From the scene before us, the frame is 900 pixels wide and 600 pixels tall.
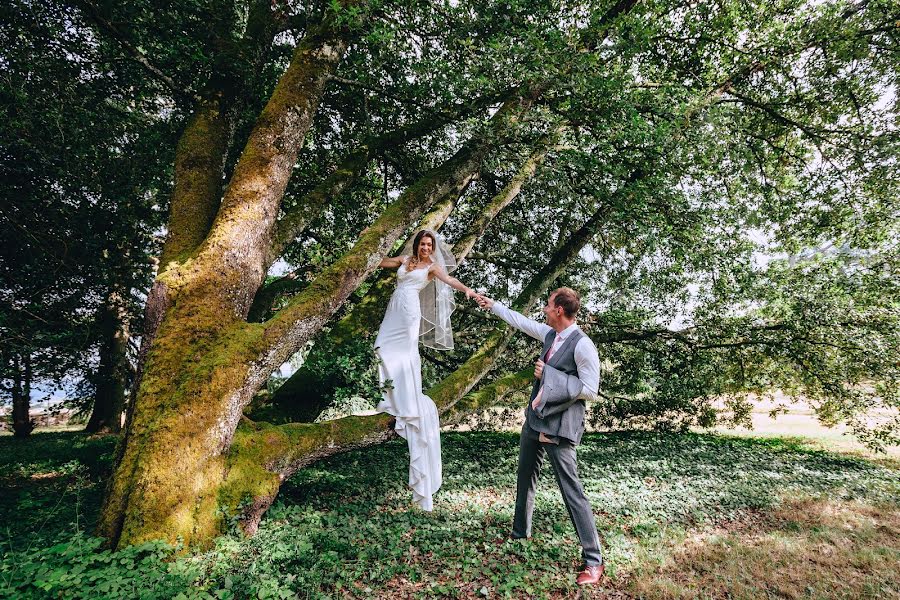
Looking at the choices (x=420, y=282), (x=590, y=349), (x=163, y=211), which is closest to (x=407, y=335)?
(x=420, y=282)

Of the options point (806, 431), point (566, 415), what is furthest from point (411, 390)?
point (806, 431)

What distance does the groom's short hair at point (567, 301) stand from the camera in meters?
4.53

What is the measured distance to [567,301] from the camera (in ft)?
14.9

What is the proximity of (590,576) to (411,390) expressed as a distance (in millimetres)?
2634

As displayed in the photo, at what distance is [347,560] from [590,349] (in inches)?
129

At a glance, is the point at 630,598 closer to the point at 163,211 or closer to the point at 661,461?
the point at 661,461

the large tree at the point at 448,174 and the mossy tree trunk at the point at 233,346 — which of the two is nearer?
the mossy tree trunk at the point at 233,346

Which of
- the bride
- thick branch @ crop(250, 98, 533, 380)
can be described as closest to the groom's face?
the bride

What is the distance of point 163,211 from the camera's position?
7.95m

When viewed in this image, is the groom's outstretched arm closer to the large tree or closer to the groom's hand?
the groom's hand

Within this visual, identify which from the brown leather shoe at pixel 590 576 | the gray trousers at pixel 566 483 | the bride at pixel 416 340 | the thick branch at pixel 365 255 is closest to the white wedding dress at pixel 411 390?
the bride at pixel 416 340

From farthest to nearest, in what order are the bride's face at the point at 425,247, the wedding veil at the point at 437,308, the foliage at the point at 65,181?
1. the wedding veil at the point at 437,308
2. the bride's face at the point at 425,247
3. the foliage at the point at 65,181

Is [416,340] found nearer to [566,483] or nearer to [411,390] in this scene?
[411,390]

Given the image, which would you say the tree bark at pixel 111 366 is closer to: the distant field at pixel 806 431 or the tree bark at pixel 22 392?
the tree bark at pixel 22 392
